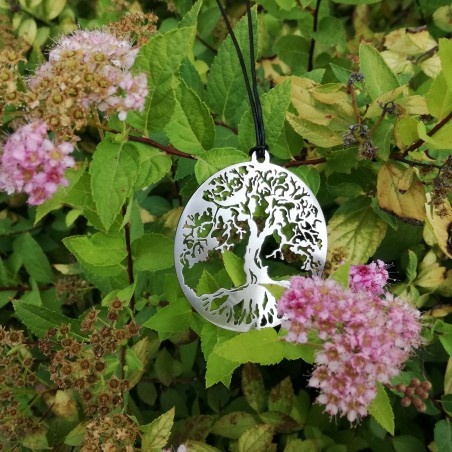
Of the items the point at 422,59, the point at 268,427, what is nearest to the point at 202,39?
the point at 422,59

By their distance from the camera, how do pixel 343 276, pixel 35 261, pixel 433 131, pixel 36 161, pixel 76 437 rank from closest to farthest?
1. pixel 36 161
2. pixel 343 276
3. pixel 433 131
4. pixel 76 437
5. pixel 35 261

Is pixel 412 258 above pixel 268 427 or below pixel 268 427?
above

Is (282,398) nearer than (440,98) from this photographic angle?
No

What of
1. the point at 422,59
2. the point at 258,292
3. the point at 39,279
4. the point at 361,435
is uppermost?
the point at 422,59

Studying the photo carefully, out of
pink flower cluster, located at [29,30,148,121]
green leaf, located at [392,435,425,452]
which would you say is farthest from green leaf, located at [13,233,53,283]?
green leaf, located at [392,435,425,452]

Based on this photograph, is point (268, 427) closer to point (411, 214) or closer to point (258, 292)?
point (258, 292)

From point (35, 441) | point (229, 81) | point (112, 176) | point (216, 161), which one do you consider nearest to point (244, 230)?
point (216, 161)

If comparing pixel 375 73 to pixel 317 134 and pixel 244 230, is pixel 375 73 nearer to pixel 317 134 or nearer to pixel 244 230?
pixel 317 134

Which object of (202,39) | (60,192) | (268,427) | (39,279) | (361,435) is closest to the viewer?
(60,192)
